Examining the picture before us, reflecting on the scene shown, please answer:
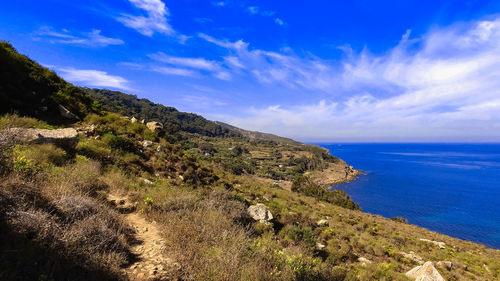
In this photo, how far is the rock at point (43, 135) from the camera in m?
5.97

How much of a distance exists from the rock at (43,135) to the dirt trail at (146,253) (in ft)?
11.9

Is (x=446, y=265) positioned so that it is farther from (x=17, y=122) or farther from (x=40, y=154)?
(x=17, y=122)

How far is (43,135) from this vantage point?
682 cm

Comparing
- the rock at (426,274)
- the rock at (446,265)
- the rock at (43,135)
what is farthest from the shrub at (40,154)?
the rock at (446,265)

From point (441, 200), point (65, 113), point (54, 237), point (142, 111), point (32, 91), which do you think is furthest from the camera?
point (142, 111)

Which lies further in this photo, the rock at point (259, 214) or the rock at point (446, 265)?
the rock at point (446, 265)

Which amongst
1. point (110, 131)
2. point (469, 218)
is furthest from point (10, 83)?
point (469, 218)

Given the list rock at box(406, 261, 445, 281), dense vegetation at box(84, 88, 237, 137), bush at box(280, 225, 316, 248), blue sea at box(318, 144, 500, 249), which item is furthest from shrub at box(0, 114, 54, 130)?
blue sea at box(318, 144, 500, 249)

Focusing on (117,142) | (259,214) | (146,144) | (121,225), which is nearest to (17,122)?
(117,142)

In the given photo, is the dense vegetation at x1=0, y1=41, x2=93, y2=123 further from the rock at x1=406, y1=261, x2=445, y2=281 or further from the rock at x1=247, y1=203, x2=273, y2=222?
the rock at x1=406, y1=261, x2=445, y2=281

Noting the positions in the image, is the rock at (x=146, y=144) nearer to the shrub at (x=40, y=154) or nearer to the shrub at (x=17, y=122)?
the shrub at (x=17, y=122)

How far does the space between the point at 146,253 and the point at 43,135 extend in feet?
21.7

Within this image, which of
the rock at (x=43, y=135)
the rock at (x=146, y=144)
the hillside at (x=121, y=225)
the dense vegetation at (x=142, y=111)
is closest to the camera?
the hillside at (x=121, y=225)

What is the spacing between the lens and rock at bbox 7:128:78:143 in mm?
5970
